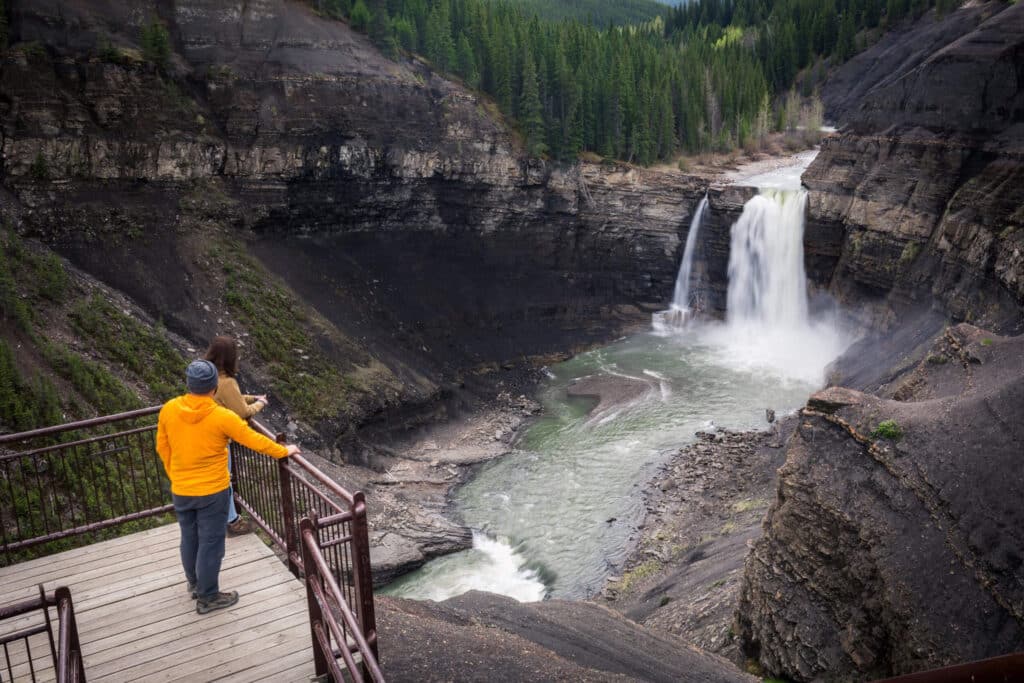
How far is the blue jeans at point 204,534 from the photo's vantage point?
297 inches

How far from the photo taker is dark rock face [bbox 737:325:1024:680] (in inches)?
454

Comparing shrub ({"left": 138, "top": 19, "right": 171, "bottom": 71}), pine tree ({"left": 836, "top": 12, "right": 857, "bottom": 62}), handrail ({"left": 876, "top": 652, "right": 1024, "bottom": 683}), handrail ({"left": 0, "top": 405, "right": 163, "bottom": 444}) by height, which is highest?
pine tree ({"left": 836, "top": 12, "right": 857, "bottom": 62})

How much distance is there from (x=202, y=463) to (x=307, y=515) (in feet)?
4.61

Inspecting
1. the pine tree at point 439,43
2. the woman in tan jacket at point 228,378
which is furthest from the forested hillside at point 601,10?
the woman in tan jacket at point 228,378

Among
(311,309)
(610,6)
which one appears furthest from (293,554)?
(610,6)

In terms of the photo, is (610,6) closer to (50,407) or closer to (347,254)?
(347,254)

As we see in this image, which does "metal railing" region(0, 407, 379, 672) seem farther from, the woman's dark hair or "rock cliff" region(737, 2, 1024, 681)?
"rock cliff" region(737, 2, 1024, 681)

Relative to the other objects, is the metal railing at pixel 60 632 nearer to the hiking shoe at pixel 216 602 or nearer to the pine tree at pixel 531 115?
the hiking shoe at pixel 216 602

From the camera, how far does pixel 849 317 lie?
127 feet

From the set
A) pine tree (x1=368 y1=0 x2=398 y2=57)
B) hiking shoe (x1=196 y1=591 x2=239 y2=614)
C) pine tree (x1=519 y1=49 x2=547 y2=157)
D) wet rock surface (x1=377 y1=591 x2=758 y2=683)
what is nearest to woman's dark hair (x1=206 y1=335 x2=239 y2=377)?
hiking shoe (x1=196 y1=591 x2=239 y2=614)

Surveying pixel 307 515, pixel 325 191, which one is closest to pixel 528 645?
pixel 307 515

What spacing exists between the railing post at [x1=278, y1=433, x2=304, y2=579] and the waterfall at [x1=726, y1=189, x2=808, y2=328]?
38825mm

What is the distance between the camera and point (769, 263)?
4422cm

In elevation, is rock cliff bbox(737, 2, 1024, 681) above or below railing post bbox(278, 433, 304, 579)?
below
